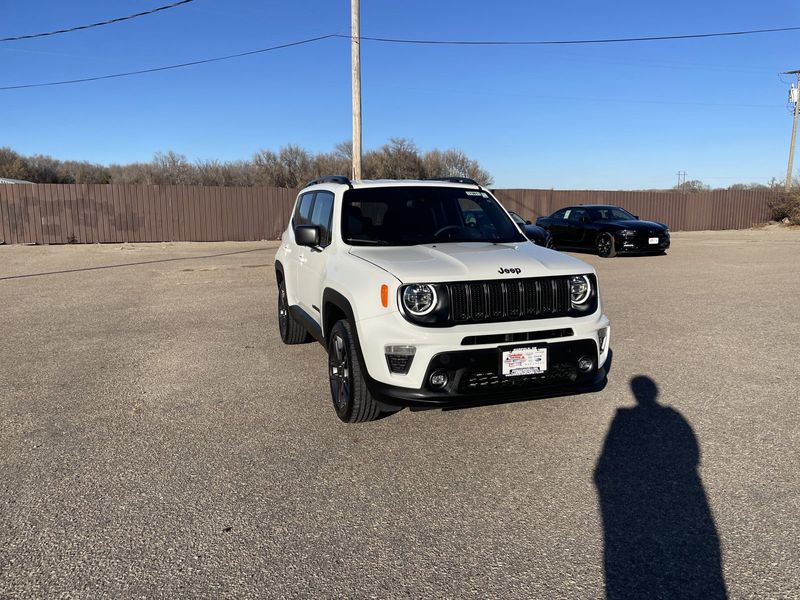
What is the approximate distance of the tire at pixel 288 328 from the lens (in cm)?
636

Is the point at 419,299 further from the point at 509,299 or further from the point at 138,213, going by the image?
the point at 138,213

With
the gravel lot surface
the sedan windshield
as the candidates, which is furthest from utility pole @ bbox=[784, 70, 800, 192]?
the gravel lot surface

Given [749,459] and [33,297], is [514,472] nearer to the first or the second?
[749,459]

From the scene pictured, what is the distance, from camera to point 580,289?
393 cm

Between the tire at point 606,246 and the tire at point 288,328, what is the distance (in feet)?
37.5

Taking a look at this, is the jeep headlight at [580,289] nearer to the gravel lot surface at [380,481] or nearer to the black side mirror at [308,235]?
the gravel lot surface at [380,481]

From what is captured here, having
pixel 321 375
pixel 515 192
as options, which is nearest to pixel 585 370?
pixel 321 375

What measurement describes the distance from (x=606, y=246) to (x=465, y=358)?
13.5m

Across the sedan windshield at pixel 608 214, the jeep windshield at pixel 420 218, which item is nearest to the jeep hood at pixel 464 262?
the jeep windshield at pixel 420 218

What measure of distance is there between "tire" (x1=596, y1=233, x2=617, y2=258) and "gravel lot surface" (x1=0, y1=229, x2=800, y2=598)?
9263mm

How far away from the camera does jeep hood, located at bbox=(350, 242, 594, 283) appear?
11.9 feet

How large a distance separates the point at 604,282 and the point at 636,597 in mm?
9415

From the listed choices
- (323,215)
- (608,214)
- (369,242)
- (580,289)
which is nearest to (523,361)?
(580,289)

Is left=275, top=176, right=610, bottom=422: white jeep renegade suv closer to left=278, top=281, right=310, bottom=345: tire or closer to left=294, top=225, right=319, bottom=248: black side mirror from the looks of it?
left=294, top=225, right=319, bottom=248: black side mirror
